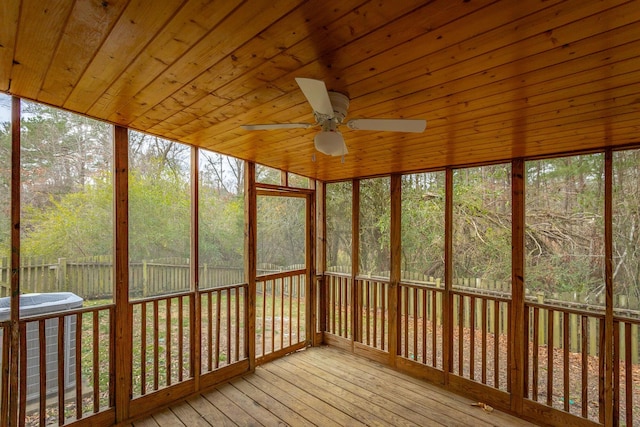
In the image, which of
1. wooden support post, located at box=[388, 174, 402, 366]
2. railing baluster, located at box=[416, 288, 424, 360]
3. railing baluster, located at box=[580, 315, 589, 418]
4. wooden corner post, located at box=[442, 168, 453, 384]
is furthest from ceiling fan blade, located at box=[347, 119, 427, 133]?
railing baluster, located at box=[416, 288, 424, 360]

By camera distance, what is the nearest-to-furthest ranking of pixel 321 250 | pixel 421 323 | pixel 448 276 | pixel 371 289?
pixel 448 276
pixel 421 323
pixel 371 289
pixel 321 250

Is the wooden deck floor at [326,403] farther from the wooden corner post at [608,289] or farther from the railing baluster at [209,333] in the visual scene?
the wooden corner post at [608,289]

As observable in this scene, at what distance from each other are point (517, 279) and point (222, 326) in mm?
3199

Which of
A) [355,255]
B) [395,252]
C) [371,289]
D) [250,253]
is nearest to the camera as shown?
[250,253]

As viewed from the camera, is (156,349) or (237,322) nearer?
(156,349)

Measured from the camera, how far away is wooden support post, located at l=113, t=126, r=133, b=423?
2.76m

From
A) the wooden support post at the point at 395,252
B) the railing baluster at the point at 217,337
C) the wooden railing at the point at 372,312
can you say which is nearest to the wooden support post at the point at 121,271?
the railing baluster at the point at 217,337

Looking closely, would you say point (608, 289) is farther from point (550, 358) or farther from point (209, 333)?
point (209, 333)

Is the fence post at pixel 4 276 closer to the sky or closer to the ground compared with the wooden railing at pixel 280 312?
closer to the sky

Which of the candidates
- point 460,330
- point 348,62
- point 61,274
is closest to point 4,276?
point 61,274

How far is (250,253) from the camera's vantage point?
3.83 m

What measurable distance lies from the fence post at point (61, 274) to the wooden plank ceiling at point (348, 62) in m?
1.16

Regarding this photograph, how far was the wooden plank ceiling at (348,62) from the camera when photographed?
1.15m

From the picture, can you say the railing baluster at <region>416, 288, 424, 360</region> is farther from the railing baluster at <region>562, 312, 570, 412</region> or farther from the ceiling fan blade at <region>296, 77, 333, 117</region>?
the ceiling fan blade at <region>296, 77, 333, 117</region>
